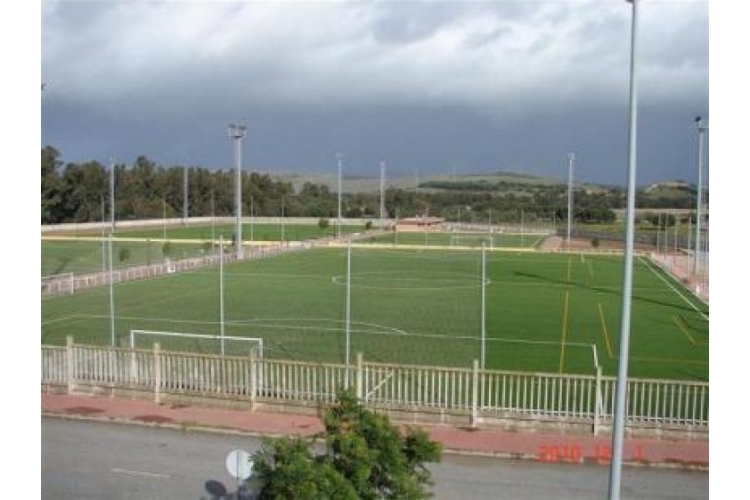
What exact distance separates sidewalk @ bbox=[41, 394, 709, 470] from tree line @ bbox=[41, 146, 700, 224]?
210 feet

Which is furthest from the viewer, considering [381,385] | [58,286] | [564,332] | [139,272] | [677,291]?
[139,272]

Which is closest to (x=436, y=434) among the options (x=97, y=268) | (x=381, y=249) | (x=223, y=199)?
(x=97, y=268)

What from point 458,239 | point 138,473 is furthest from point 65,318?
point 458,239

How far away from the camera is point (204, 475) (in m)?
13.1

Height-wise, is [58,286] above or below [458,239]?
below

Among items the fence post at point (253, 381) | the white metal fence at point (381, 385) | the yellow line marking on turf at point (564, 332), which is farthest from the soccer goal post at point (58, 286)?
the fence post at point (253, 381)

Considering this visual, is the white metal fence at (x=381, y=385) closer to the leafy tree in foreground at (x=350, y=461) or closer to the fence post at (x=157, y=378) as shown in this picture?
the fence post at (x=157, y=378)

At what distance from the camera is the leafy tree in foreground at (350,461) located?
759 centimetres

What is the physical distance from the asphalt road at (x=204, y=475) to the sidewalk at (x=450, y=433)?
254 millimetres

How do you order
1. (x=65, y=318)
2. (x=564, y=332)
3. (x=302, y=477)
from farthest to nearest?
(x=65, y=318) < (x=564, y=332) < (x=302, y=477)

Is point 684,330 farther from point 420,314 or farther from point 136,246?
point 136,246

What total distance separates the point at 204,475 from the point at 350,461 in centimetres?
592

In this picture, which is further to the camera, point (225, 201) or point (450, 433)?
point (225, 201)
